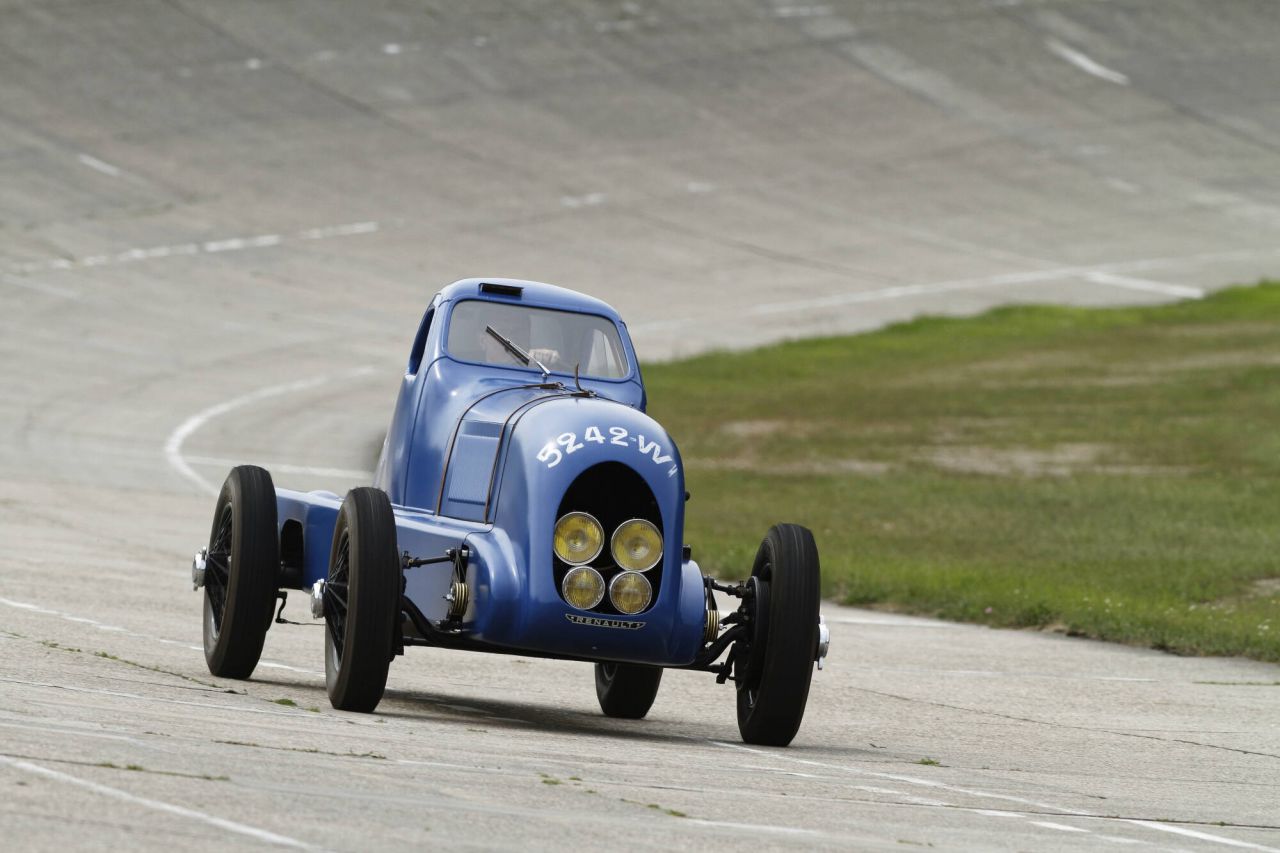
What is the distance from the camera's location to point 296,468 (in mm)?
28531

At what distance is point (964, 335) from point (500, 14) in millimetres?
25593

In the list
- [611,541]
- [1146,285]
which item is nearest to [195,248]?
[1146,285]

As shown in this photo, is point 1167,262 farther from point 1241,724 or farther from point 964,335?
point 1241,724

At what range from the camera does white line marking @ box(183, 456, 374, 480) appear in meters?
28.2

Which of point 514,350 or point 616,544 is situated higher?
point 514,350

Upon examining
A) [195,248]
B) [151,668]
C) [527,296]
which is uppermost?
[195,248]

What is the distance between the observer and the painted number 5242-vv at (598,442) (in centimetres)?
1059

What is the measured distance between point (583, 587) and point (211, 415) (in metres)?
23.6

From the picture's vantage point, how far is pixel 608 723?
1202cm

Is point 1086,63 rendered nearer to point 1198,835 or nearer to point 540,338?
point 540,338

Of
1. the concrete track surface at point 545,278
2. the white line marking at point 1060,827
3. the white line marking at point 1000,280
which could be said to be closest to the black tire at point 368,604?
the concrete track surface at point 545,278

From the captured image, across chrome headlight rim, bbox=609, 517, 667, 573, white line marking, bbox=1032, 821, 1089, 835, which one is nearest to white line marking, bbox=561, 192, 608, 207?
chrome headlight rim, bbox=609, 517, 667, 573

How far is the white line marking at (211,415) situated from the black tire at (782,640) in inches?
643

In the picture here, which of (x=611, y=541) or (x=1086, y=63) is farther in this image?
(x=1086, y=63)
